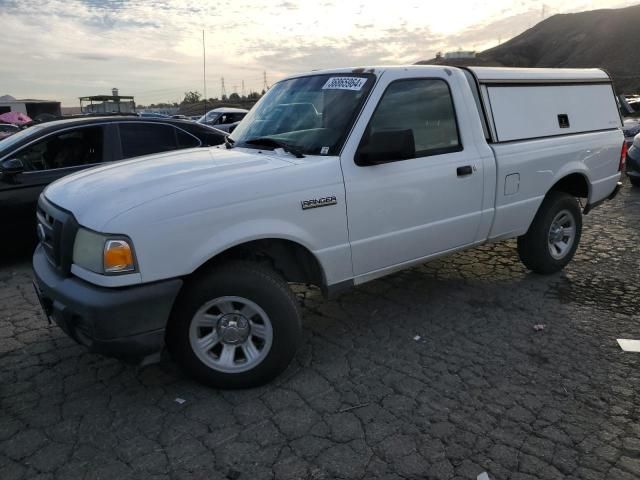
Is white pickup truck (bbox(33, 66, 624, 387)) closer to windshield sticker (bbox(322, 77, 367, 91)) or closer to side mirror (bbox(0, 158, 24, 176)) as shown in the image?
windshield sticker (bbox(322, 77, 367, 91))

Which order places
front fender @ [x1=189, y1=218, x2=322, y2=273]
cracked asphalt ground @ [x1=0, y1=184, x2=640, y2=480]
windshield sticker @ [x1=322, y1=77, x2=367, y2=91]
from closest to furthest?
cracked asphalt ground @ [x1=0, y1=184, x2=640, y2=480] < front fender @ [x1=189, y1=218, x2=322, y2=273] < windshield sticker @ [x1=322, y1=77, x2=367, y2=91]

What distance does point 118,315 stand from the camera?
8.93ft

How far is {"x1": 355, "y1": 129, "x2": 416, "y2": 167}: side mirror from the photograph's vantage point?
11.1 feet

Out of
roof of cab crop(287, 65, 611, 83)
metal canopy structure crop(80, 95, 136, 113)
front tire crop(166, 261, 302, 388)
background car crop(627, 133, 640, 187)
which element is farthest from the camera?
metal canopy structure crop(80, 95, 136, 113)

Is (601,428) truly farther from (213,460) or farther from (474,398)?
(213,460)

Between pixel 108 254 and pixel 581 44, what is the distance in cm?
10045

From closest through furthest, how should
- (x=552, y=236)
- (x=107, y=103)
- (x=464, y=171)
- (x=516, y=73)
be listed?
(x=464, y=171) → (x=516, y=73) → (x=552, y=236) → (x=107, y=103)

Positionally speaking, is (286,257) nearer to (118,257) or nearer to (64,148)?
(118,257)

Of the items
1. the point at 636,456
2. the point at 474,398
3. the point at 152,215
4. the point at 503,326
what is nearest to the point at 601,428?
the point at 636,456

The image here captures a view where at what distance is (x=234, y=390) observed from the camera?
324cm

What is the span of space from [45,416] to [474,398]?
8.30 feet

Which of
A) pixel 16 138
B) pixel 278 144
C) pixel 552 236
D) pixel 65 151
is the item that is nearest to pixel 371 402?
pixel 278 144

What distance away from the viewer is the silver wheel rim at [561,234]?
205 inches

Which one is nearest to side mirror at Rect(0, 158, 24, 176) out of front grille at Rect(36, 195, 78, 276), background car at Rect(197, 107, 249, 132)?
front grille at Rect(36, 195, 78, 276)
